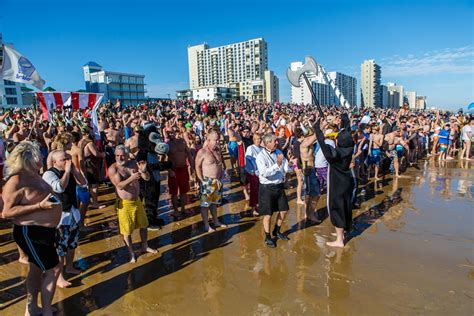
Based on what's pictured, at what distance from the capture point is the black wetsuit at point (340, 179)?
455 centimetres

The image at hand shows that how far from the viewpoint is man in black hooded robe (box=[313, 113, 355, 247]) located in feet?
14.9

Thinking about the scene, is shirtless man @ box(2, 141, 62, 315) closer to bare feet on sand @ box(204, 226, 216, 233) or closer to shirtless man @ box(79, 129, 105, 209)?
bare feet on sand @ box(204, 226, 216, 233)

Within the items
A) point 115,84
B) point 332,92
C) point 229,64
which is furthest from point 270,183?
point 229,64

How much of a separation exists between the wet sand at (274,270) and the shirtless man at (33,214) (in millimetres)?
515

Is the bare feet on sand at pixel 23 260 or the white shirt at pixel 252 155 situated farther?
the white shirt at pixel 252 155

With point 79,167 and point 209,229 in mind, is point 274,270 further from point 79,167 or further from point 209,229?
point 79,167

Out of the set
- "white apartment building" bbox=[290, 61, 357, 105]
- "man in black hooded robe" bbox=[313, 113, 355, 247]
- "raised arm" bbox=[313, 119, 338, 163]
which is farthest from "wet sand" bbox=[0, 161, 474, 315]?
"white apartment building" bbox=[290, 61, 357, 105]

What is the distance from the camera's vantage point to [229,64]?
144m

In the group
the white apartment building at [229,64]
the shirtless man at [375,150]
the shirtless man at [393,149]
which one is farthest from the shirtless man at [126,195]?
the white apartment building at [229,64]

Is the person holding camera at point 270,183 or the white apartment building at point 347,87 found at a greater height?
the white apartment building at point 347,87

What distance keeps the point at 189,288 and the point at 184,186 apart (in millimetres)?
2719

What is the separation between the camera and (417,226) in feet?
17.8

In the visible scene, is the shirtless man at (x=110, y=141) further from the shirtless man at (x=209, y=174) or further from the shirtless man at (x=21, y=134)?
the shirtless man at (x=209, y=174)

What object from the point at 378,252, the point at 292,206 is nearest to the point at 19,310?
the point at 378,252
